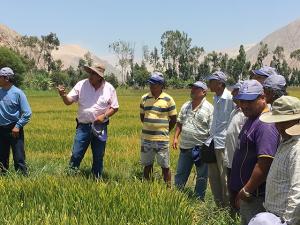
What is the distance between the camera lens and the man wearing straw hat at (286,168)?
275 centimetres

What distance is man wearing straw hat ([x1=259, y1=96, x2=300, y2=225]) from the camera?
275 cm

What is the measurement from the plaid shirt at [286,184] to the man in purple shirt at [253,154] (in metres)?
0.34

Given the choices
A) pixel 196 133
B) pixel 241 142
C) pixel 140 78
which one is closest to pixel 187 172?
pixel 196 133

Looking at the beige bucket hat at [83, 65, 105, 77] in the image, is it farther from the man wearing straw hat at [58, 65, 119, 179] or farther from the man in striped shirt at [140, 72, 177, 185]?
the man in striped shirt at [140, 72, 177, 185]

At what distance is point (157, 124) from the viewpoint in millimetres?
6016

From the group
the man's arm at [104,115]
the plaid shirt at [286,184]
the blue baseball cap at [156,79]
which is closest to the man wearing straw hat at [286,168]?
the plaid shirt at [286,184]

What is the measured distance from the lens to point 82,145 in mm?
6078

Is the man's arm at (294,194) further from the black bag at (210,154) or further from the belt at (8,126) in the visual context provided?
the belt at (8,126)

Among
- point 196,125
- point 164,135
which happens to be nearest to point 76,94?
point 164,135

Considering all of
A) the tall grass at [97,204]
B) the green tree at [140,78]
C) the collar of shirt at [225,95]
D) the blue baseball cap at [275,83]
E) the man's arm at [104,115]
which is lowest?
the tall grass at [97,204]

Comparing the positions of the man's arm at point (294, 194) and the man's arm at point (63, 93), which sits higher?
the man's arm at point (63, 93)

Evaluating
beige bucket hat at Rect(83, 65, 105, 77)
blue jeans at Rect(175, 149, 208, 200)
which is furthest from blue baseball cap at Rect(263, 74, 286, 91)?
beige bucket hat at Rect(83, 65, 105, 77)

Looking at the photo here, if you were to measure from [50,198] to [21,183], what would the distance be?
1.86ft

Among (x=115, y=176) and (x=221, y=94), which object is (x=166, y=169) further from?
(x=221, y=94)
